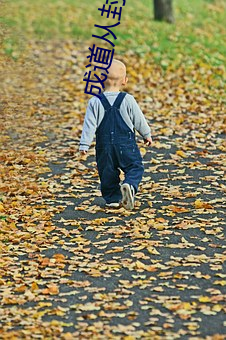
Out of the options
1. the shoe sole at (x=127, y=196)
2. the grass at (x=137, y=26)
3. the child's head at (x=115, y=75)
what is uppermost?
the grass at (x=137, y=26)

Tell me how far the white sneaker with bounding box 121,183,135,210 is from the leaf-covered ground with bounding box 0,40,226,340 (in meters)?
0.11

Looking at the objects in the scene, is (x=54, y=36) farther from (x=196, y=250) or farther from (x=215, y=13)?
(x=196, y=250)

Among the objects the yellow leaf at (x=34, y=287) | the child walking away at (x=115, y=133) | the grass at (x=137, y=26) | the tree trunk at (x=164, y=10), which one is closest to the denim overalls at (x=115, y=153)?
the child walking away at (x=115, y=133)

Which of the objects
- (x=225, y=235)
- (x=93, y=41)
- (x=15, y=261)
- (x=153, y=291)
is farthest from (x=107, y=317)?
(x=93, y=41)

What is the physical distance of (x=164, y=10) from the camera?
61.3ft

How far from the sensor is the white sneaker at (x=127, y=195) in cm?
755

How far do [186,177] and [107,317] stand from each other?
394 centimetres

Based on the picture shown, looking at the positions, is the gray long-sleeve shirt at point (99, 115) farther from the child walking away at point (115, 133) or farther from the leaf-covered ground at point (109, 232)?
the leaf-covered ground at point (109, 232)

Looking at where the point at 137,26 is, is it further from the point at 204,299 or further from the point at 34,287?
the point at 204,299

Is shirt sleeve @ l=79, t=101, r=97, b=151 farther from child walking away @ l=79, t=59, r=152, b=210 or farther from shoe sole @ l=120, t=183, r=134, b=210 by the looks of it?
shoe sole @ l=120, t=183, r=134, b=210

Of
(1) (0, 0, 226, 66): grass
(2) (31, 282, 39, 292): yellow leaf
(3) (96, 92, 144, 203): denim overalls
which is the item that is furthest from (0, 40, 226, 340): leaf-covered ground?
(1) (0, 0, 226, 66): grass

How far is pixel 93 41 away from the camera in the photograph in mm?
17203

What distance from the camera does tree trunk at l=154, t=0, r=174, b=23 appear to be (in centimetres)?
1862

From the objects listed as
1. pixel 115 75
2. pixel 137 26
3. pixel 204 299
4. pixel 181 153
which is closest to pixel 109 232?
A: pixel 115 75
